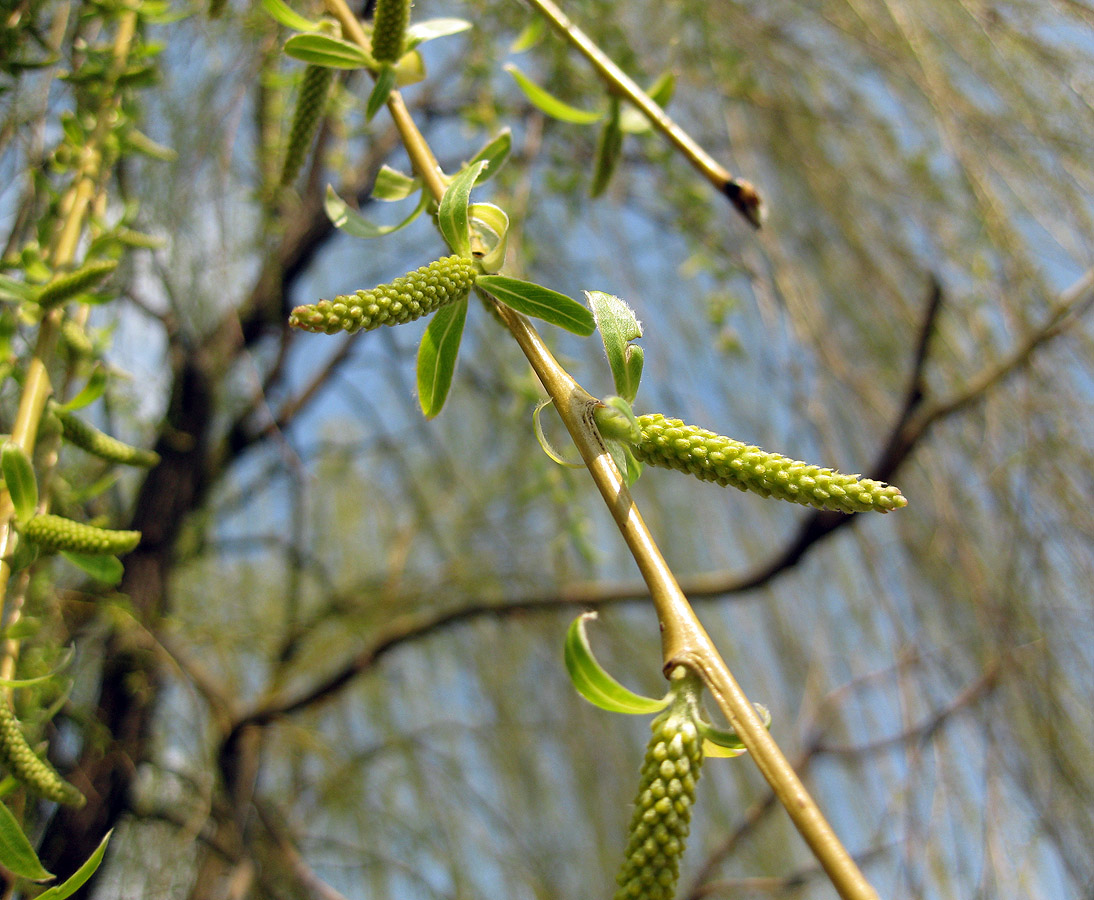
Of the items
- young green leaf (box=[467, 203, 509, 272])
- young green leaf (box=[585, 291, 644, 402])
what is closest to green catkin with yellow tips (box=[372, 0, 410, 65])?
young green leaf (box=[467, 203, 509, 272])

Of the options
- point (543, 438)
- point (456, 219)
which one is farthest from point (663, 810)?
point (456, 219)

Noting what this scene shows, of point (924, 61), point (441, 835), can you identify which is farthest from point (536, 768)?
point (924, 61)

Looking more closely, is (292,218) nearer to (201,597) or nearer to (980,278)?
(201,597)

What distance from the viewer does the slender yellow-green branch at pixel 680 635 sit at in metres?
0.24

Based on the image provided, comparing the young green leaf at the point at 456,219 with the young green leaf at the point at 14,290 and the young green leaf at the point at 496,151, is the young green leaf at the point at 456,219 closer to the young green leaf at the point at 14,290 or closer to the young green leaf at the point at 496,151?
the young green leaf at the point at 496,151

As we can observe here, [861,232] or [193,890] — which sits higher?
[861,232]

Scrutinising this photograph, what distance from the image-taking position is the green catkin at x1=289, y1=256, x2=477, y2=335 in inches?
11.5

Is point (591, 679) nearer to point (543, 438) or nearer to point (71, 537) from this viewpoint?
point (543, 438)

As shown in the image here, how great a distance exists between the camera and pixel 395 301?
1.05 ft

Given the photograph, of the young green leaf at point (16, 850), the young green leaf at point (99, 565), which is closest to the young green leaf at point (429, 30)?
the young green leaf at point (99, 565)

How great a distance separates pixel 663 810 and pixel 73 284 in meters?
0.47

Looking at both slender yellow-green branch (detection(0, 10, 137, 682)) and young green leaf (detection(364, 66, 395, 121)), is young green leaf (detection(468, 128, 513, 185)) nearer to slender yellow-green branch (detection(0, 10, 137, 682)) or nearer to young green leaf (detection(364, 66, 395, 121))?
young green leaf (detection(364, 66, 395, 121))

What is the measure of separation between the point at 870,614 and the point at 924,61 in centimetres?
106

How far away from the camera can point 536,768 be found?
76.4 inches
